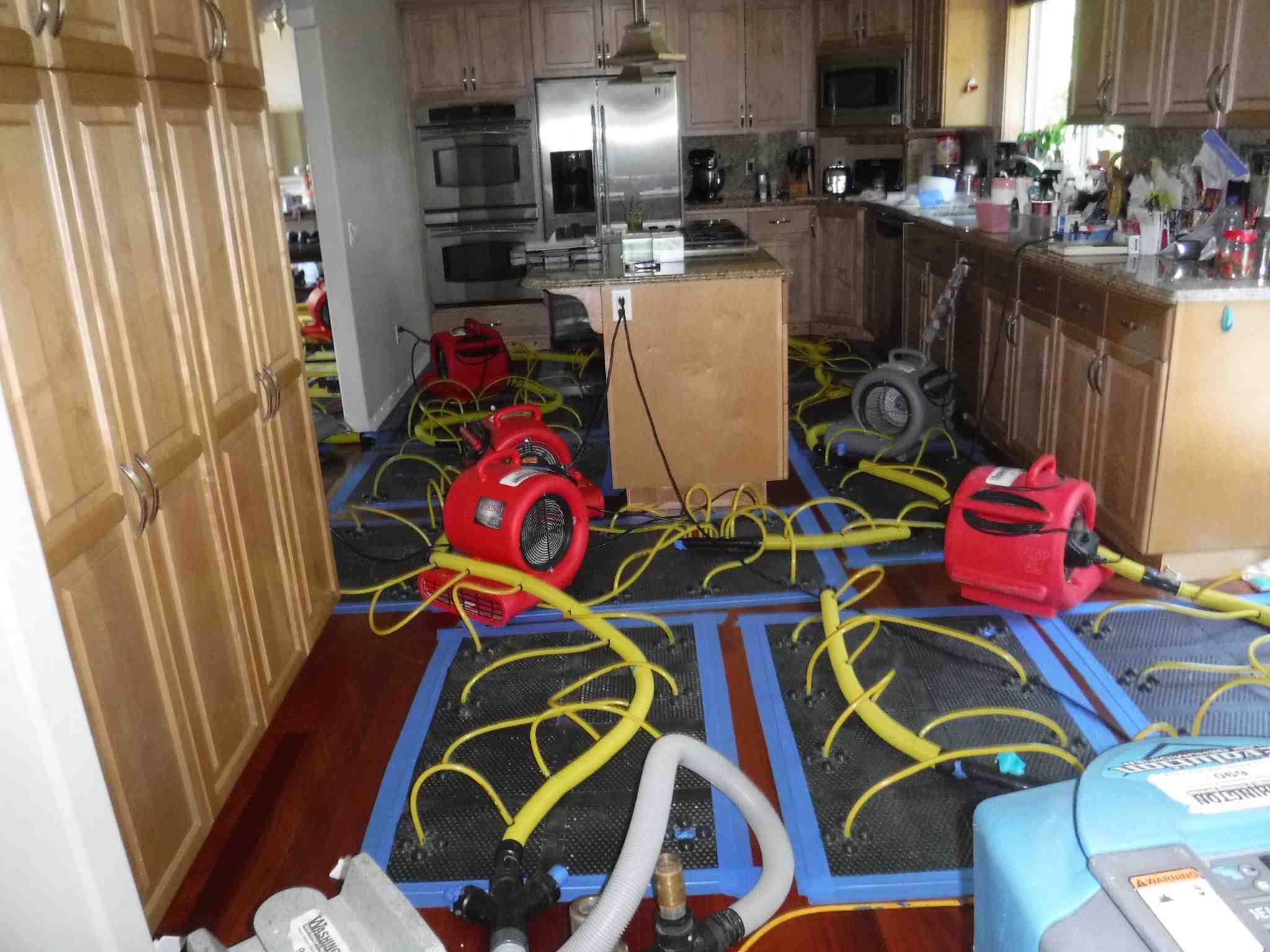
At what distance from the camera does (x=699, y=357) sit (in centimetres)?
351

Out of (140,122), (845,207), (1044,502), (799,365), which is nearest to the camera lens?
(140,122)

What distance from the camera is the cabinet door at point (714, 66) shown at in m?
6.27

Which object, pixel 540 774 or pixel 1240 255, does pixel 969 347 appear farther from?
pixel 540 774

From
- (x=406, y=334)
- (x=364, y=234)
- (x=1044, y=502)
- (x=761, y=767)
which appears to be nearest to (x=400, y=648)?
(x=761, y=767)

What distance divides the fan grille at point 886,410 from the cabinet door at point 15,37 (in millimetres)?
3295

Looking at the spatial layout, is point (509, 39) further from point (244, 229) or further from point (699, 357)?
point (244, 229)

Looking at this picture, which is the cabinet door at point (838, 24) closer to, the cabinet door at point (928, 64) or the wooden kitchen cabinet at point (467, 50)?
the cabinet door at point (928, 64)

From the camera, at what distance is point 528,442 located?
3377 mm

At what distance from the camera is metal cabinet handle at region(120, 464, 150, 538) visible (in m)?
1.77

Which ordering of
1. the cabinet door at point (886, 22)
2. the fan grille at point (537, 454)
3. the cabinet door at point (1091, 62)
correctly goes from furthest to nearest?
1. the cabinet door at point (886, 22)
2. the cabinet door at point (1091, 62)
3. the fan grille at point (537, 454)

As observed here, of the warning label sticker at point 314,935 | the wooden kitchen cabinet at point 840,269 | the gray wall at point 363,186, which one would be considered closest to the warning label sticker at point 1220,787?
the warning label sticker at point 314,935

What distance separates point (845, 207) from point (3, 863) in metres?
5.71

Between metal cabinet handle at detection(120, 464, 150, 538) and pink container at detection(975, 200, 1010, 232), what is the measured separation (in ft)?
11.7

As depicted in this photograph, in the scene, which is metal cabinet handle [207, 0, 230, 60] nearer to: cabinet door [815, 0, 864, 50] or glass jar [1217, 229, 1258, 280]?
glass jar [1217, 229, 1258, 280]
